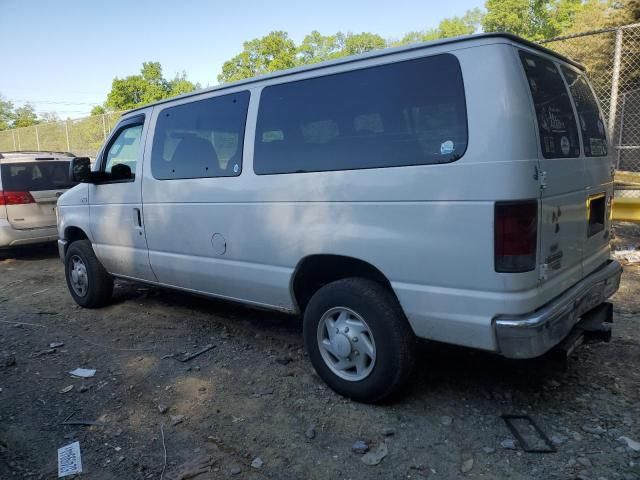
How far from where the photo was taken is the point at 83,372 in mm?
3967

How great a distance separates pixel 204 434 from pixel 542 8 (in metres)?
51.3

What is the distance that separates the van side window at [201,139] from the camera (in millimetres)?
3809

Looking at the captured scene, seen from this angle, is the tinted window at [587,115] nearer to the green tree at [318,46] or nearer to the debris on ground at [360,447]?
the debris on ground at [360,447]

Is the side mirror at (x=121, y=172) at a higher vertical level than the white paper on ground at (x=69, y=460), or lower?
higher

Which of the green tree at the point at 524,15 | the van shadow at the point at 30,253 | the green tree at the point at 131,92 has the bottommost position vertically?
the van shadow at the point at 30,253

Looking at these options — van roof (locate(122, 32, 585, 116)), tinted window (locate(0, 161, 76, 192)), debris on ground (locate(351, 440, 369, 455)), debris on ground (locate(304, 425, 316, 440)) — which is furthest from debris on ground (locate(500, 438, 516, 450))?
tinted window (locate(0, 161, 76, 192))

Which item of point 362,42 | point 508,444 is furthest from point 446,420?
point 362,42

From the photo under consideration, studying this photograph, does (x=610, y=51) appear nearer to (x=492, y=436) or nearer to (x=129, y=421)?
(x=492, y=436)

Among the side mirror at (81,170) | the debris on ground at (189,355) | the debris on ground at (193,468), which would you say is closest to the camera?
the debris on ground at (193,468)

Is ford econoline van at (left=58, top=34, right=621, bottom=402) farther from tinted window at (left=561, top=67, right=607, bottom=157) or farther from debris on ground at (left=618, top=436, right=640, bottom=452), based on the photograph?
debris on ground at (left=618, top=436, right=640, bottom=452)

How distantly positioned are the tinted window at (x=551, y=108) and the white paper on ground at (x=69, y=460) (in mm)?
3033

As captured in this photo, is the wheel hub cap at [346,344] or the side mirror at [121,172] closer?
the wheel hub cap at [346,344]

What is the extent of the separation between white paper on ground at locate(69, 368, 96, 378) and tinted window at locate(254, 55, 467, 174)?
2081 mm

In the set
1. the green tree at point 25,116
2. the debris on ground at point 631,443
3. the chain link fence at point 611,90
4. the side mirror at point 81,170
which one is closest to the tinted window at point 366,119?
the debris on ground at point 631,443
